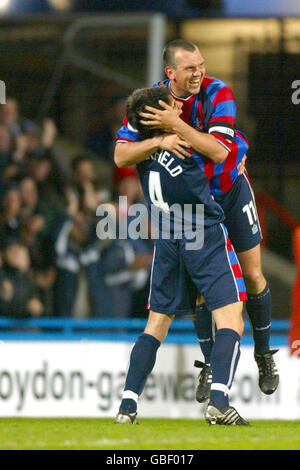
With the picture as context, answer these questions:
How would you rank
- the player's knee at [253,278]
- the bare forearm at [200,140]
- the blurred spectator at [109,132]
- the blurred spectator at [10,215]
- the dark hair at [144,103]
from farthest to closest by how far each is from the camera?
the blurred spectator at [109,132] < the blurred spectator at [10,215] < the player's knee at [253,278] < the dark hair at [144,103] < the bare forearm at [200,140]

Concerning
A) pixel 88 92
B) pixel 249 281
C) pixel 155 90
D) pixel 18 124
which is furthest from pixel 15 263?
pixel 155 90

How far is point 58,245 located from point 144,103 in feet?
16.2

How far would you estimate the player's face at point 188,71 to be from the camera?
596cm


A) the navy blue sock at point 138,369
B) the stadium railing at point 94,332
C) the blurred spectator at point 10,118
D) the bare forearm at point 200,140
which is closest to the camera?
the bare forearm at point 200,140

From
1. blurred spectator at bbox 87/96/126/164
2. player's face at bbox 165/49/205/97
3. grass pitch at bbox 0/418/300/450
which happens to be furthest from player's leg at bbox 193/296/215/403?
blurred spectator at bbox 87/96/126/164

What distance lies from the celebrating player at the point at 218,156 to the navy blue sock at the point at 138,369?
1.74 feet

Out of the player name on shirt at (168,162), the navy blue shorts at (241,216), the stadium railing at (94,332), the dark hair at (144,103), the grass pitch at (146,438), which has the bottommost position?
the grass pitch at (146,438)

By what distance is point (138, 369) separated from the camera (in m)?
6.12

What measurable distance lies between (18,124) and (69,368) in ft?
10.3

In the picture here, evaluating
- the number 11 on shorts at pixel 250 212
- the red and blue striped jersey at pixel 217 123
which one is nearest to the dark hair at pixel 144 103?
the red and blue striped jersey at pixel 217 123

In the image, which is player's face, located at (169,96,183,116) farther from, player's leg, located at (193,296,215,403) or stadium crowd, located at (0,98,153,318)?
stadium crowd, located at (0,98,153,318)

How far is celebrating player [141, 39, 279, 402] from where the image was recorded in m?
5.80

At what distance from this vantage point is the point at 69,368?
962 centimetres

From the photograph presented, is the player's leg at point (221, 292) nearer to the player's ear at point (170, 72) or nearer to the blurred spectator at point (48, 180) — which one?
the player's ear at point (170, 72)
